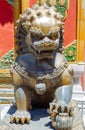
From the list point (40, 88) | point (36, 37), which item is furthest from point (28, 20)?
point (40, 88)

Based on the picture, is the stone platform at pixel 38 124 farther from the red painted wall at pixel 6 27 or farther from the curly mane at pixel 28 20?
the red painted wall at pixel 6 27

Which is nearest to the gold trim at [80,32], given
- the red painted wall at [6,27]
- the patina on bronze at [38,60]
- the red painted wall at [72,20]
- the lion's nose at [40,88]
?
the red painted wall at [72,20]

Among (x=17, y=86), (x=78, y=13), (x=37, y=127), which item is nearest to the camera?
(x=37, y=127)

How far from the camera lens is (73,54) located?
19.3 ft

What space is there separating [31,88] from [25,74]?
0.11 m

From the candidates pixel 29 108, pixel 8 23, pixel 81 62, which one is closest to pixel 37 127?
pixel 29 108

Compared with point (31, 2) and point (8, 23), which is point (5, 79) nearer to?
point (8, 23)

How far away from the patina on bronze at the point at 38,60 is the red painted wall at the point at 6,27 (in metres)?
3.79

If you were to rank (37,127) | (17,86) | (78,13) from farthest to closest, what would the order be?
(78,13) < (17,86) < (37,127)

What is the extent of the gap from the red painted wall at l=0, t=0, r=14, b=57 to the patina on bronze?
149 inches

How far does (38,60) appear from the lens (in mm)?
2281

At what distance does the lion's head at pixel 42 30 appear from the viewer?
2.14 meters

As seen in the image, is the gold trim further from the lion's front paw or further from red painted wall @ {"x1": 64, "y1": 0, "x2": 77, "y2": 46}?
the lion's front paw

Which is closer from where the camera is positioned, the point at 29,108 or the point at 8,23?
the point at 29,108
